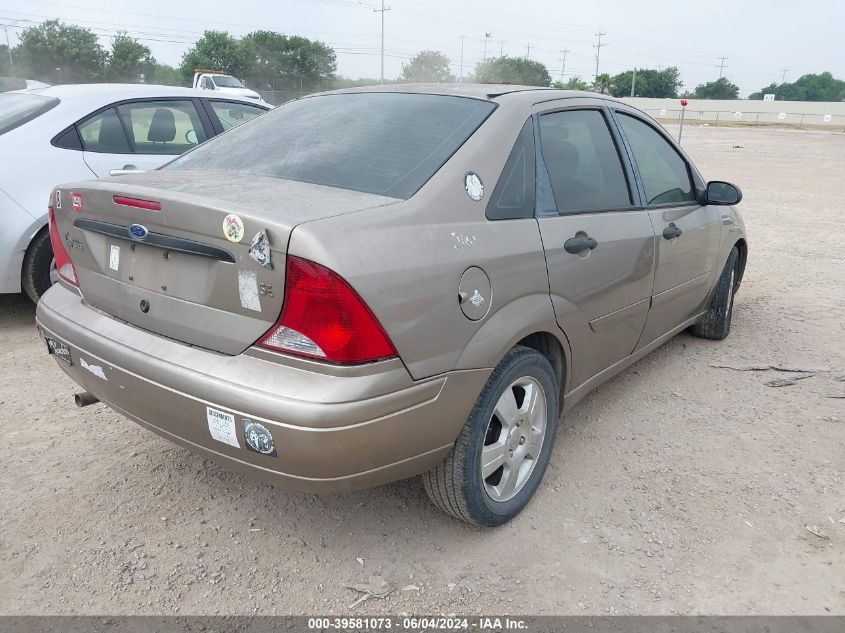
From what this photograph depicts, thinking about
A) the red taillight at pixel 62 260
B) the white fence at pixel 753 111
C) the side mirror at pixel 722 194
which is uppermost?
the white fence at pixel 753 111

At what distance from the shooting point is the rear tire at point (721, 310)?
14.9ft

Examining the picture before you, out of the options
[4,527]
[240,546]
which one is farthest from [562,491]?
[4,527]

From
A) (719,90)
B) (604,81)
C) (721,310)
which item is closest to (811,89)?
(719,90)

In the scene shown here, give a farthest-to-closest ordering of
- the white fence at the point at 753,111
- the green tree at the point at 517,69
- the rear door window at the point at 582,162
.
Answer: the green tree at the point at 517,69 < the white fence at the point at 753,111 < the rear door window at the point at 582,162

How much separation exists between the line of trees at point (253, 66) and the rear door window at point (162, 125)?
35.0 m

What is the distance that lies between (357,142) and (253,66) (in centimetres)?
7611

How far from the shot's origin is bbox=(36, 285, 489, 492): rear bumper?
1.94 m

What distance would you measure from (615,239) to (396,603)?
177cm

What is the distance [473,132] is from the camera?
2.54 metres

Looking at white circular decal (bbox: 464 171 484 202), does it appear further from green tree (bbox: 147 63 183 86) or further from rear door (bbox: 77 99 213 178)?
green tree (bbox: 147 63 183 86)

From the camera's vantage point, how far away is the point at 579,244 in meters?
2.76

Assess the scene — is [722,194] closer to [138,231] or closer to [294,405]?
[294,405]

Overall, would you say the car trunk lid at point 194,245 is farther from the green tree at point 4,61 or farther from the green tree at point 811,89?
the green tree at point 811,89

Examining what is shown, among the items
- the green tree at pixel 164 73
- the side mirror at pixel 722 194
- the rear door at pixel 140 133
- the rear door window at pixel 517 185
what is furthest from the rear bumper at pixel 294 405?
the green tree at pixel 164 73
